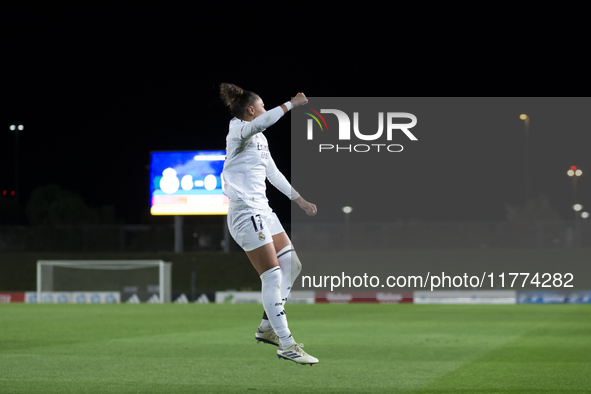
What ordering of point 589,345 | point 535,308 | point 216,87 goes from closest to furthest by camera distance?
point 216,87, point 589,345, point 535,308

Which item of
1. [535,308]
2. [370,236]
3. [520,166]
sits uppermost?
[520,166]

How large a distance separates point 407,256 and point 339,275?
283cm

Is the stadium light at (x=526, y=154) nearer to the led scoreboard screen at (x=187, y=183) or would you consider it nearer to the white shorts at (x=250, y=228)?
the led scoreboard screen at (x=187, y=183)

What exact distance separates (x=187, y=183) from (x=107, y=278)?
19.1 feet

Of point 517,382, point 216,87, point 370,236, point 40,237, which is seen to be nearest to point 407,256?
point 370,236

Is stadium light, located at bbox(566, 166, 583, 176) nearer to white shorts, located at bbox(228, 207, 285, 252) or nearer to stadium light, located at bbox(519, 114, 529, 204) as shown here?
stadium light, located at bbox(519, 114, 529, 204)

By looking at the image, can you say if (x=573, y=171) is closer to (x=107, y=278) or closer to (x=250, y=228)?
(x=107, y=278)

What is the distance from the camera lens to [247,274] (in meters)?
34.8

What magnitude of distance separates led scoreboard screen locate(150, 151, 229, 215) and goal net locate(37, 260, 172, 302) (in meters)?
2.36

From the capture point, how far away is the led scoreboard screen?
3117 cm

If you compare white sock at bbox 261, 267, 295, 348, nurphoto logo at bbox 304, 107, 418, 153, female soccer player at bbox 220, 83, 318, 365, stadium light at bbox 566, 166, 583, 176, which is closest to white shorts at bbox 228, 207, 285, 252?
female soccer player at bbox 220, 83, 318, 365

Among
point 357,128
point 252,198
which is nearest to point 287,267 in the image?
point 252,198

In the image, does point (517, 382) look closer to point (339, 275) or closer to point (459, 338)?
point (459, 338)

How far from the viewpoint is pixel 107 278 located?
3412cm
